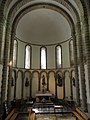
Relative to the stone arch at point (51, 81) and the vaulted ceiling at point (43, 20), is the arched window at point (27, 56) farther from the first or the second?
the stone arch at point (51, 81)

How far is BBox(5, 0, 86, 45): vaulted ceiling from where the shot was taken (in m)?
15.9

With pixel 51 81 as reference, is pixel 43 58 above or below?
above

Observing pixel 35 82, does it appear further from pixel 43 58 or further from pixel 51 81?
pixel 43 58

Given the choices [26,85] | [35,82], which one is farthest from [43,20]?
[26,85]

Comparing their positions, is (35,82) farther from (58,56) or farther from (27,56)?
(58,56)

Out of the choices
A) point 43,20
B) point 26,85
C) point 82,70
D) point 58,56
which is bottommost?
point 26,85

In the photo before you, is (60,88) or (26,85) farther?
(60,88)

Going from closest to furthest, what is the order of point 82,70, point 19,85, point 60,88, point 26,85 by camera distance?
point 82,70 → point 19,85 → point 26,85 → point 60,88

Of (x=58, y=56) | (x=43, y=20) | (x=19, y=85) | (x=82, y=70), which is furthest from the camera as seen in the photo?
(x=58, y=56)

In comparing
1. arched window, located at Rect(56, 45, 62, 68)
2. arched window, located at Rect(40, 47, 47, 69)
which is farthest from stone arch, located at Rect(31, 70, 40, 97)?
arched window, located at Rect(56, 45, 62, 68)

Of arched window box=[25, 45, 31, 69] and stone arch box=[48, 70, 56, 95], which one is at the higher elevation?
arched window box=[25, 45, 31, 69]

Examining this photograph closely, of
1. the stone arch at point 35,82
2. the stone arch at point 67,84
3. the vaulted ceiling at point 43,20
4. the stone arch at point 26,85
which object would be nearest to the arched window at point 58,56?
the vaulted ceiling at point 43,20

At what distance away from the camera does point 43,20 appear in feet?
67.6

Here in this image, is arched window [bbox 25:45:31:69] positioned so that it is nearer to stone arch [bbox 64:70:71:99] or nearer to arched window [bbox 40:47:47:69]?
arched window [bbox 40:47:47:69]
